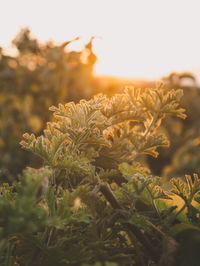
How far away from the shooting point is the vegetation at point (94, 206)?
417mm

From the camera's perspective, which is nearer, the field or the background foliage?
the field

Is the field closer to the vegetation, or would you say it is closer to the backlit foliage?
the vegetation

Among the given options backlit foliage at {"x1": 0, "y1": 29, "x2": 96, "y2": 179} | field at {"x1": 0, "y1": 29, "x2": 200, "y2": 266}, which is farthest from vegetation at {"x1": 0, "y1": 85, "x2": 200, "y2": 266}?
backlit foliage at {"x1": 0, "y1": 29, "x2": 96, "y2": 179}

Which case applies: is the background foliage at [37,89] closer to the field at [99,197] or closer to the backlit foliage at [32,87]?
the backlit foliage at [32,87]

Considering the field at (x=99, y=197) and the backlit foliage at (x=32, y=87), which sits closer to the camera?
the field at (x=99, y=197)

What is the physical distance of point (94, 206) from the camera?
49 centimetres

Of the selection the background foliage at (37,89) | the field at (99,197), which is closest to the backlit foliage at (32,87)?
the background foliage at (37,89)

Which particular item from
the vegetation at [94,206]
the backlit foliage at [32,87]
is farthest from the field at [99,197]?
the backlit foliage at [32,87]

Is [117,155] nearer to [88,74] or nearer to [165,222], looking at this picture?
[165,222]

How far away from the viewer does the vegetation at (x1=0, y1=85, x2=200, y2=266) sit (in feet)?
1.37

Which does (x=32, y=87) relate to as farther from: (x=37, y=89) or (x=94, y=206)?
(x=94, y=206)

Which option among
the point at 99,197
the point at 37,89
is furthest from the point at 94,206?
the point at 37,89

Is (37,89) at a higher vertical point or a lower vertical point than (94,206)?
higher

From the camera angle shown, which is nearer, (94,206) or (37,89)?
(94,206)
